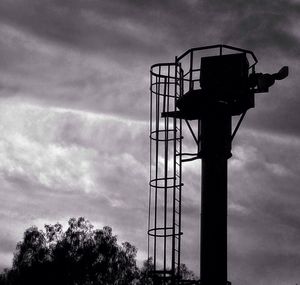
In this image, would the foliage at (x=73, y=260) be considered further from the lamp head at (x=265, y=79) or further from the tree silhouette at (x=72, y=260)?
the lamp head at (x=265, y=79)

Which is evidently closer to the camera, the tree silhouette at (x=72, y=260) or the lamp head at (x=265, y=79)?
the lamp head at (x=265, y=79)

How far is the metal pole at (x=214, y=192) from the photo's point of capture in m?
22.0

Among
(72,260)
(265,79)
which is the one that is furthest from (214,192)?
(72,260)

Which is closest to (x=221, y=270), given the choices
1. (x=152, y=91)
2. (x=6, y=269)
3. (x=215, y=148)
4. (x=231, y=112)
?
(x=215, y=148)

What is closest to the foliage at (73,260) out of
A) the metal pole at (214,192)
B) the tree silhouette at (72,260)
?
the tree silhouette at (72,260)

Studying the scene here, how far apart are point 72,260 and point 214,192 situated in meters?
35.2

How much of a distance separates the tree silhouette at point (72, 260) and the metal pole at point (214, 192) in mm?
32458

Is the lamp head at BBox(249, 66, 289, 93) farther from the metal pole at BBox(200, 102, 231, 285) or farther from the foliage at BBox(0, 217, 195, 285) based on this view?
the foliage at BBox(0, 217, 195, 285)

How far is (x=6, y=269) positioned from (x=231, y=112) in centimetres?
4130

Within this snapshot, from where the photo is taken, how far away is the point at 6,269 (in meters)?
59.1

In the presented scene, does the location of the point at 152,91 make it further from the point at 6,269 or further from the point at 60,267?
the point at 6,269

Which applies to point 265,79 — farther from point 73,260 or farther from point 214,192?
point 73,260

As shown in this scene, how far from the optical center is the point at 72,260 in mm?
55375

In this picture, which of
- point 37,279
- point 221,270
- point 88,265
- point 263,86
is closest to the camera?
point 221,270
